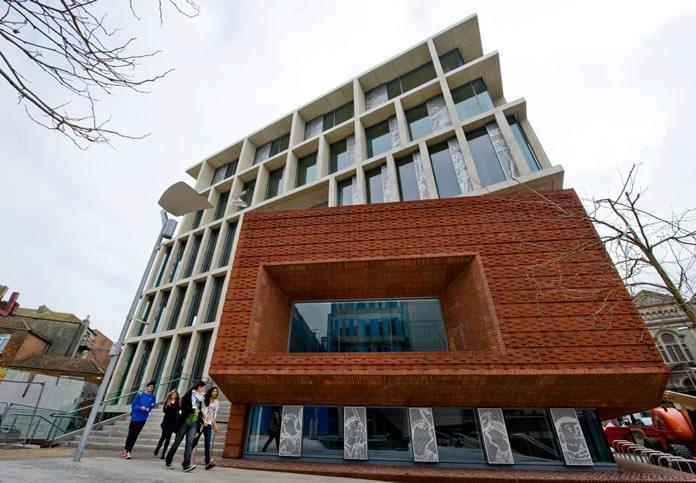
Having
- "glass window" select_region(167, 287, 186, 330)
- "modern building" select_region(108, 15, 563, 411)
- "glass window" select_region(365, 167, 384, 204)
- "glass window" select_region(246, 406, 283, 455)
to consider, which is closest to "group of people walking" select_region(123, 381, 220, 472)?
"glass window" select_region(246, 406, 283, 455)

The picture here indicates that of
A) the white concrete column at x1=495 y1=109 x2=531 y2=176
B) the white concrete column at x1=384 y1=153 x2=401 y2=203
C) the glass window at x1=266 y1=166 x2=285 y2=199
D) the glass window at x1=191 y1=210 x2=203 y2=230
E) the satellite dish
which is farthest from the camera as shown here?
the glass window at x1=191 y1=210 x2=203 y2=230

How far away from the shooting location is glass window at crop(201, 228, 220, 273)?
20.8 m

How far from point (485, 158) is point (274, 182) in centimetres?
1465

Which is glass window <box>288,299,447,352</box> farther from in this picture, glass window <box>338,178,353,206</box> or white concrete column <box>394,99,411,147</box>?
white concrete column <box>394,99,411,147</box>

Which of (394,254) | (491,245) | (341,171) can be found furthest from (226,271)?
(491,245)

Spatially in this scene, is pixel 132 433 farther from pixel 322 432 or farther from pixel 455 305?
pixel 455 305

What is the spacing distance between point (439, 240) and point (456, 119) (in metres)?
9.65

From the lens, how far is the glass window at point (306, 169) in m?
21.0

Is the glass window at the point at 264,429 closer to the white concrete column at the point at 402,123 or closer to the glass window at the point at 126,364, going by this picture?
the white concrete column at the point at 402,123

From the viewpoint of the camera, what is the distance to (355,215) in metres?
10.3

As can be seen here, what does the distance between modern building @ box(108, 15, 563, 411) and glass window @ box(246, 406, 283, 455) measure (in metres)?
8.21

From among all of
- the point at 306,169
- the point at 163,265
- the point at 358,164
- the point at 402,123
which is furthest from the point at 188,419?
the point at 163,265

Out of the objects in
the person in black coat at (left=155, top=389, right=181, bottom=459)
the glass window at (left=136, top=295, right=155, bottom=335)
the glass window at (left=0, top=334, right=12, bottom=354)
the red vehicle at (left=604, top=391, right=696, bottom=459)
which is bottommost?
the red vehicle at (left=604, top=391, right=696, bottom=459)

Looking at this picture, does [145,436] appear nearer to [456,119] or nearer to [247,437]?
[247,437]
